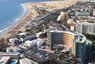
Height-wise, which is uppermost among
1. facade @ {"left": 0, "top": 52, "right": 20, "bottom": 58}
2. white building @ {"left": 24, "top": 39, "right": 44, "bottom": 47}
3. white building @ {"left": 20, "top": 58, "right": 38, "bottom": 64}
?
white building @ {"left": 24, "top": 39, "right": 44, "bottom": 47}

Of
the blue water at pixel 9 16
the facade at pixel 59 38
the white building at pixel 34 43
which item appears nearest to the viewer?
the facade at pixel 59 38

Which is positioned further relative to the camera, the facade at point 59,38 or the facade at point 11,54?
the facade at point 59,38

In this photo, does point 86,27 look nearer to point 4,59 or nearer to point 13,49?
point 13,49

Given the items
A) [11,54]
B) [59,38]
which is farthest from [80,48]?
[11,54]

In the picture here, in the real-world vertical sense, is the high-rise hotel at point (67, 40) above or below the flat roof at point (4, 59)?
above

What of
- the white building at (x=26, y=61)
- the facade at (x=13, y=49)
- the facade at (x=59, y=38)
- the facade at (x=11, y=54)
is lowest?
the white building at (x=26, y=61)

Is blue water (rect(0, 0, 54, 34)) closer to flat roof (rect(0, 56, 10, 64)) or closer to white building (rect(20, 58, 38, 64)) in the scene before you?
flat roof (rect(0, 56, 10, 64))

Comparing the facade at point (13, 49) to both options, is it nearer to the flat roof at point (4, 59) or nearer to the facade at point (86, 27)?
the flat roof at point (4, 59)

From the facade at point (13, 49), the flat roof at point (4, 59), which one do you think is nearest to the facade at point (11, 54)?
the flat roof at point (4, 59)

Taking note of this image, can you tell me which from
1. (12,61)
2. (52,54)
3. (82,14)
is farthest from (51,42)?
(82,14)

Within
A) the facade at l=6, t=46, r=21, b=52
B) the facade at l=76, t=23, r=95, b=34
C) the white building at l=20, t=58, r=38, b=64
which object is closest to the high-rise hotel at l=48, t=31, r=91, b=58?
the facade at l=6, t=46, r=21, b=52

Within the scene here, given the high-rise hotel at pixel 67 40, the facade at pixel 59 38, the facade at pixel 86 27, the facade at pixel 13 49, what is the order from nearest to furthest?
the high-rise hotel at pixel 67 40 → the facade at pixel 13 49 → the facade at pixel 59 38 → the facade at pixel 86 27

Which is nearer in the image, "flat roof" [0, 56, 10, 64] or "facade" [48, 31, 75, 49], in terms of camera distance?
"flat roof" [0, 56, 10, 64]
